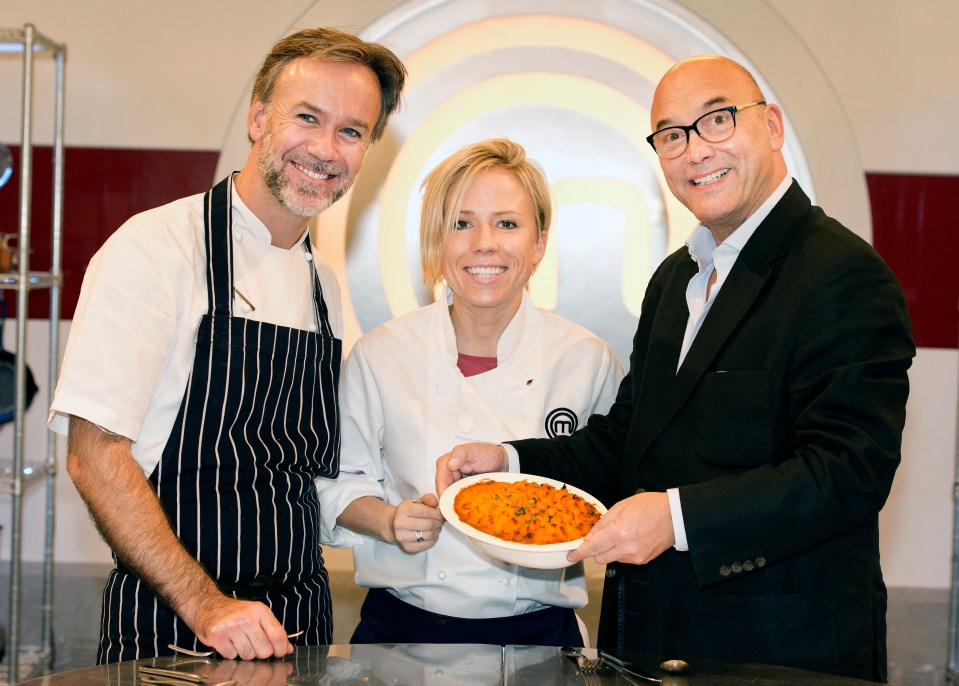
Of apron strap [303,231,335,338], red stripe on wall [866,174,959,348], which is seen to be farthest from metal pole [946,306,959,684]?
apron strap [303,231,335,338]

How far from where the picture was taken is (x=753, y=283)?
69.5 inches

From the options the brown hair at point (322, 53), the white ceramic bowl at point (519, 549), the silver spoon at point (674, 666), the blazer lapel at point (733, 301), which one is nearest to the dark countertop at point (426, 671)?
the silver spoon at point (674, 666)

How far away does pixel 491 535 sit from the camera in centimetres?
167

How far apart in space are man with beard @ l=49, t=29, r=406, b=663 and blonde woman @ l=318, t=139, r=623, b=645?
104 millimetres

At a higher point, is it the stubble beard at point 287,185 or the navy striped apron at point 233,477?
the stubble beard at point 287,185

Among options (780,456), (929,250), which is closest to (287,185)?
(780,456)

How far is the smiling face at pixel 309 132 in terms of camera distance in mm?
2008

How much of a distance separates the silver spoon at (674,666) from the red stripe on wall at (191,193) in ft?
7.25

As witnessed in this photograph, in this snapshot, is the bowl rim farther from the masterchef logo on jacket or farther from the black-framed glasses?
the black-framed glasses

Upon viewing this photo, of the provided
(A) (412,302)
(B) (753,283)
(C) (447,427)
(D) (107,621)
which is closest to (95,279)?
(D) (107,621)

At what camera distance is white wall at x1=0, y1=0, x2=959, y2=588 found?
323cm

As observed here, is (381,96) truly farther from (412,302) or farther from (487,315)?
(412,302)

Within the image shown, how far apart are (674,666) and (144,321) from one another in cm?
114

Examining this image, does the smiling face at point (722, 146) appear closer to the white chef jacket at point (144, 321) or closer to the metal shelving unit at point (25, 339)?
the white chef jacket at point (144, 321)
